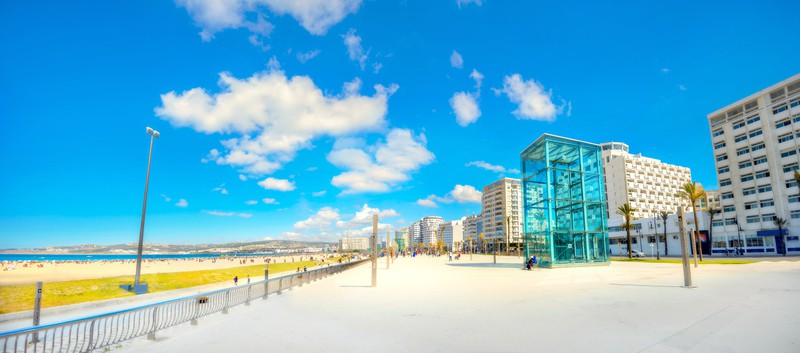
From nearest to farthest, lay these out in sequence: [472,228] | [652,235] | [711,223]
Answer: [711,223] → [652,235] → [472,228]

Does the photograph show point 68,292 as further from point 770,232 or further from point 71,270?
point 770,232

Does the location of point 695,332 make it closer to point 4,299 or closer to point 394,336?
point 394,336

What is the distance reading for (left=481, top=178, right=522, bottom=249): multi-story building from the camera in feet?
448

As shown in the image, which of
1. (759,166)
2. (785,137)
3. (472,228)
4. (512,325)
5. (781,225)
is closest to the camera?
(512,325)

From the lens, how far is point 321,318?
391 inches

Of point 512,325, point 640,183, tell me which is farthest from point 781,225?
point 512,325

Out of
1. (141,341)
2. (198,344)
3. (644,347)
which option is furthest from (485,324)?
(141,341)

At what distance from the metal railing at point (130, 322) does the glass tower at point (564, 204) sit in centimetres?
2277

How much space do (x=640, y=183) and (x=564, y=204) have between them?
3056 inches

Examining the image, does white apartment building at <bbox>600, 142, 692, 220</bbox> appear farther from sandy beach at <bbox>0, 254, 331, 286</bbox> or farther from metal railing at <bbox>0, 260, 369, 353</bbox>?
metal railing at <bbox>0, 260, 369, 353</bbox>

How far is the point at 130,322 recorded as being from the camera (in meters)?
10.8

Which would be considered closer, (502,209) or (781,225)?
(781,225)

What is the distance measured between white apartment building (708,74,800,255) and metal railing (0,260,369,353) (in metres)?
72.6

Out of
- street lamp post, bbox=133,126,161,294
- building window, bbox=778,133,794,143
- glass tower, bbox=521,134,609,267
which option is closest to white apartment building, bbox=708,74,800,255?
building window, bbox=778,133,794,143
